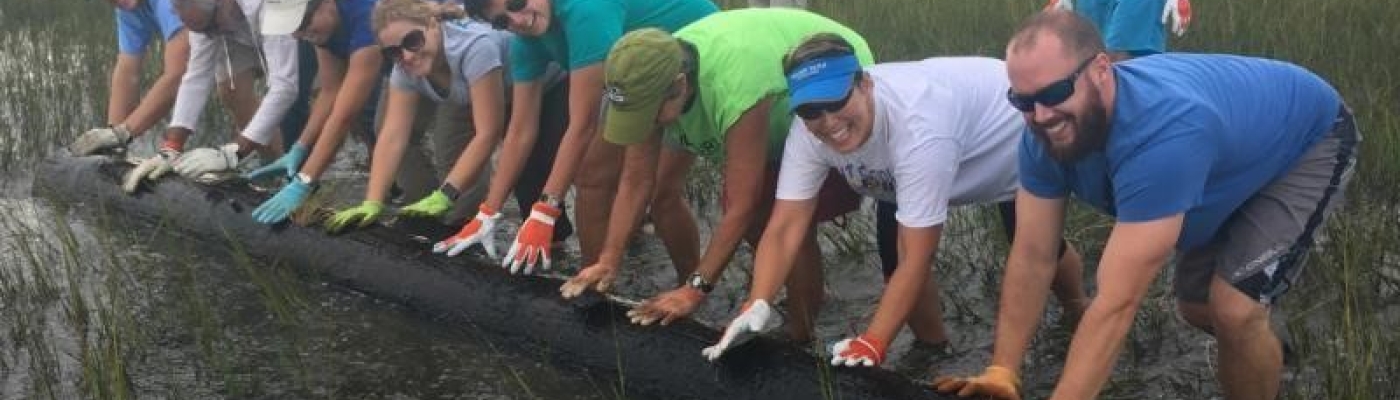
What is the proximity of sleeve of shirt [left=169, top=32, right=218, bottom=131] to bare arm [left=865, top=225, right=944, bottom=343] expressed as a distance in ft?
13.6

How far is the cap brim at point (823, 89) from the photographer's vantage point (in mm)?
3355

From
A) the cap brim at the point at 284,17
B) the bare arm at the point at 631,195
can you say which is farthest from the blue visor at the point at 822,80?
the cap brim at the point at 284,17

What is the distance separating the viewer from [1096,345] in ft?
9.29

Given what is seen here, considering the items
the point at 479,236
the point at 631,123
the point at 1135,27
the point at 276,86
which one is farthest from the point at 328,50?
Answer: the point at 1135,27

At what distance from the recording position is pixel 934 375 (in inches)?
175

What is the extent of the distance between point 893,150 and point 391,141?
8.22 feet

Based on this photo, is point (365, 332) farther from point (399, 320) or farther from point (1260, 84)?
point (1260, 84)

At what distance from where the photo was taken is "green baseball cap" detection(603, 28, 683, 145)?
3729mm

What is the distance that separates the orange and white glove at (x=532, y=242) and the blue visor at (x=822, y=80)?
4.85 feet

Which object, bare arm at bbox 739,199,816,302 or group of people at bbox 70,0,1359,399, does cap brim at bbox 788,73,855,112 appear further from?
bare arm at bbox 739,199,816,302

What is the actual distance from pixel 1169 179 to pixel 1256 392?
102cm

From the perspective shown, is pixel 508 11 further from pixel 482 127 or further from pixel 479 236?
pixel 479 236

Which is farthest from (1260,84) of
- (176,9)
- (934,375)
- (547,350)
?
(176,9)

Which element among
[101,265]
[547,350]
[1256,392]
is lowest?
[101,265]
